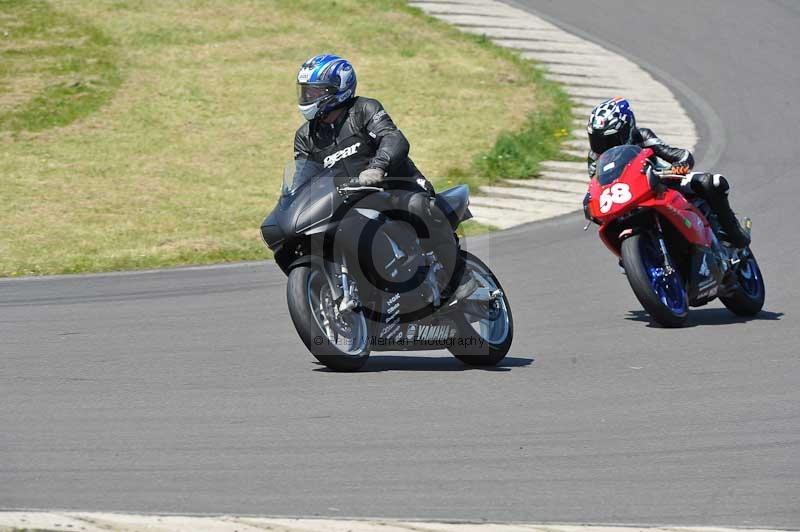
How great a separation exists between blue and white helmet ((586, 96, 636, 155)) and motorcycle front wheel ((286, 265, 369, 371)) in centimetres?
290

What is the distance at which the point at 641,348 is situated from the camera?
8.52 metres

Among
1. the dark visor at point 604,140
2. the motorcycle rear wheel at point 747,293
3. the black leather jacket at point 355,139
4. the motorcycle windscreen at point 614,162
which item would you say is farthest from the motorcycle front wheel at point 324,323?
the motorcycle rear wheel at point 747,293

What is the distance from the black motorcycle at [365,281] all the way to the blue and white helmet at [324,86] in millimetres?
336

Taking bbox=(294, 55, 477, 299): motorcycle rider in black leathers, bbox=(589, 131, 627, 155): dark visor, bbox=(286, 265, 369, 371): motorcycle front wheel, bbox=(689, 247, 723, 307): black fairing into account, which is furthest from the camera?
bbox=(589, 131, 627, 155): dark visor

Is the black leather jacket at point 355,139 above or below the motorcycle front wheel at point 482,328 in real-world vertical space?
above

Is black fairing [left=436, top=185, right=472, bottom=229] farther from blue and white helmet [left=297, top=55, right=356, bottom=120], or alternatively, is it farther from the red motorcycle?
the red motorcycle

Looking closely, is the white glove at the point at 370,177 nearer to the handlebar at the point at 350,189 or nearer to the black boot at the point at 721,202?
the handlebar at the point at 350,189

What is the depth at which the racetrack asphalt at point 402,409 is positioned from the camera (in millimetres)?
5332

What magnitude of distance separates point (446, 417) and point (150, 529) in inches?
81.1

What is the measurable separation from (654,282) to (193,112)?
11.6m

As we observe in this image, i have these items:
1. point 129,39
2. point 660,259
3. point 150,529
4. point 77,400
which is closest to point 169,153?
point 129,39

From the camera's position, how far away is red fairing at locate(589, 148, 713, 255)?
9.16 m

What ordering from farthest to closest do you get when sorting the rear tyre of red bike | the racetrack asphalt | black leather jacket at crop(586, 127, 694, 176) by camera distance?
black leather jacket at crop(586, 127, 694, 176)
the rear tyre of red bike
the racetrack asphalt

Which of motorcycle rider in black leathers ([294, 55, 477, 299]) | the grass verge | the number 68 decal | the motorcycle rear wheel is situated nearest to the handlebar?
motorcycle rider in black leathers ([294, 55, 477, 299])
